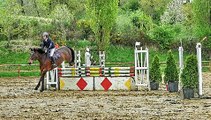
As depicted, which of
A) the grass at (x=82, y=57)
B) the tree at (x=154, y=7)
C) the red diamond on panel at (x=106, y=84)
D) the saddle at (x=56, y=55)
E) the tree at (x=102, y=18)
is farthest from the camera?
the tree at (x=154, y=7)

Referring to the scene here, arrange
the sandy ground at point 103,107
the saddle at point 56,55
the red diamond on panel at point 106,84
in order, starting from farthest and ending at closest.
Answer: the saddle at point 56,55 < the red diamond on panel at point 106,84 < the sandy ground at point 103,107

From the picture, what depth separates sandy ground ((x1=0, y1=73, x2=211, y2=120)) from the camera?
431 inches

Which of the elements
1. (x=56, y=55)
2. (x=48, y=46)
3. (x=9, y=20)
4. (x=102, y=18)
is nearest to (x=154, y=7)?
(x=102, y=18)

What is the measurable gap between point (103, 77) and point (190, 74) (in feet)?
16.8

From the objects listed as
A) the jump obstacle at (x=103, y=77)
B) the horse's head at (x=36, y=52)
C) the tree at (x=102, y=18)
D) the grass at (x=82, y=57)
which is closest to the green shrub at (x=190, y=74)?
the jump obstacle at (x=103, y=77)

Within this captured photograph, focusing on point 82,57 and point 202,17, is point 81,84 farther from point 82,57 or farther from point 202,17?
point 202,17

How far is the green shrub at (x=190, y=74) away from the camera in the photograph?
14.8 m

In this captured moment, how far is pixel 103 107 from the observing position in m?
12.8

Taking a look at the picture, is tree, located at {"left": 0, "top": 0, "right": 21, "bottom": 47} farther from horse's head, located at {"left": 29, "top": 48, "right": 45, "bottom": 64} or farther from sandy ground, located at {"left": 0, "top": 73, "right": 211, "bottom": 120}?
sandy ground, located at {"left": 0, "top": 73, "right": 211, "bottom": 120}

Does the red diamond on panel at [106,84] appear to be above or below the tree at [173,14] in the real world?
below

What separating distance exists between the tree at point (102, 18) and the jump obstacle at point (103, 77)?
17.5 m

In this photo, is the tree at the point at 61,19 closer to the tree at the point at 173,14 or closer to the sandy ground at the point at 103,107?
the tree at the point at 173,14

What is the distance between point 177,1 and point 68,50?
3738 centimetres

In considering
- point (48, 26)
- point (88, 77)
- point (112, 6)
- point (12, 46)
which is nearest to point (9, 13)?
point (12, 46)
